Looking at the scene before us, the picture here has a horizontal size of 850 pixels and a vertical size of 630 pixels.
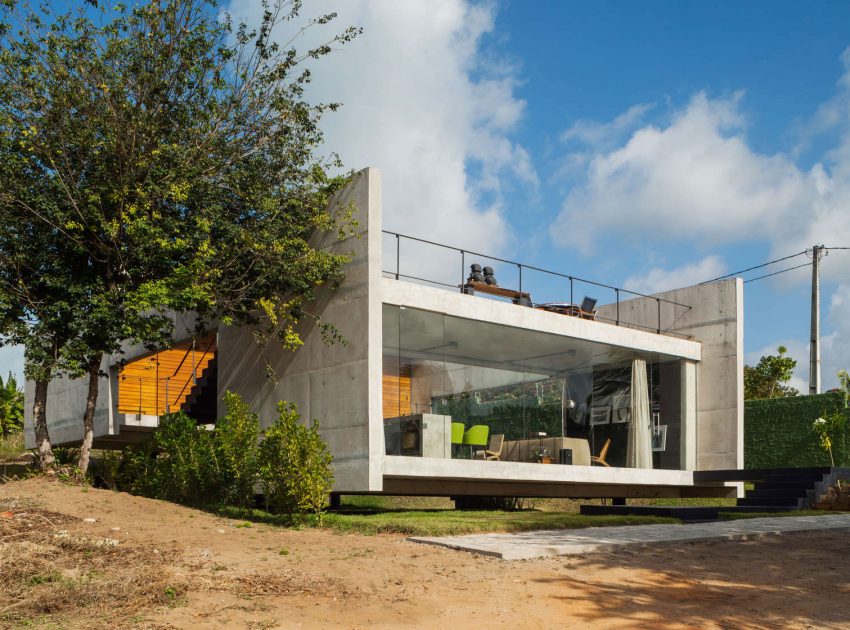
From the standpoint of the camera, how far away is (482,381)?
50.6 feet

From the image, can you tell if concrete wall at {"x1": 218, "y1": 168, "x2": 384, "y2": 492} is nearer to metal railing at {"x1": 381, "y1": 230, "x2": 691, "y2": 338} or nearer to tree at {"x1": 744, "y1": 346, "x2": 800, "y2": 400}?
metal railing at {"x1": 381, "y1": 230, "x2": 691, "y2": 338}

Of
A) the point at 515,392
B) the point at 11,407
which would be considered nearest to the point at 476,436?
the point at 515,392

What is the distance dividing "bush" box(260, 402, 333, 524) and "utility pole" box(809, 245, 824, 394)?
68.9ft

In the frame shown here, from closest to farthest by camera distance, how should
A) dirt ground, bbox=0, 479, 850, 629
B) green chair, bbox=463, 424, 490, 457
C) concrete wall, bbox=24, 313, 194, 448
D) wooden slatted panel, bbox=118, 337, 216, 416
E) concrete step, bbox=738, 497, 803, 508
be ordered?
dirt ground, bbox=0, 479, 850, 629 < green chair, bbox=463, 424, 490, 457 < concrete step, bbox=738, 497, 803, 508 < concrete wall, bbox=24, 313, 194, 448 < wooden slatted panel, bbox=118, 337, 216, 416

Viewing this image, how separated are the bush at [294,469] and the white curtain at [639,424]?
8606mm

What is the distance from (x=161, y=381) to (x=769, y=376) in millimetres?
19085

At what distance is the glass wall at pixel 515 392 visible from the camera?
46.0 ft

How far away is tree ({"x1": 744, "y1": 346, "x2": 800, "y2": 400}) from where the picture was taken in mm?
27641

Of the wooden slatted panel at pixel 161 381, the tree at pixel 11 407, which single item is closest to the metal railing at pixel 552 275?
the wooden slatted panel at pixel 161 381

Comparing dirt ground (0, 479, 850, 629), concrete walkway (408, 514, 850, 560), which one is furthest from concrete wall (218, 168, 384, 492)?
concrete walkway (408, 514, 850, 560)

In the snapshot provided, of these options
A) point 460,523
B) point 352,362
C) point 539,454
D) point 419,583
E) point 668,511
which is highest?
point 352,362

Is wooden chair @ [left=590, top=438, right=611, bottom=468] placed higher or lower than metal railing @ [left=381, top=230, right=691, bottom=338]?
lower

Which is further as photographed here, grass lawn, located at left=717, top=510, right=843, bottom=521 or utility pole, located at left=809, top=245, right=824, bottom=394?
utility pole, located at left=809, top=245, right=824, bottom=394

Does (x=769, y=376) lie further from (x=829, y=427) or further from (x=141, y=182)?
(x=141, y=182)
